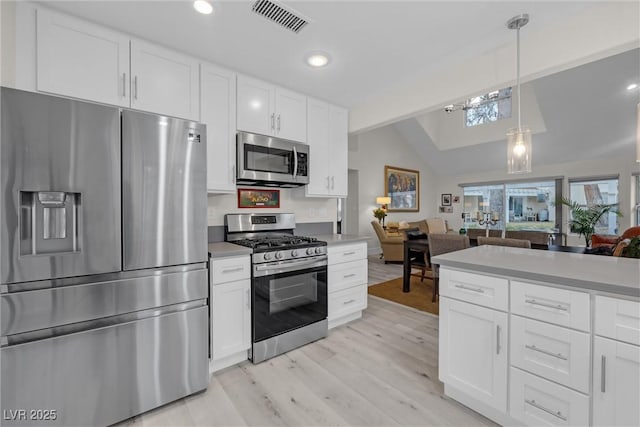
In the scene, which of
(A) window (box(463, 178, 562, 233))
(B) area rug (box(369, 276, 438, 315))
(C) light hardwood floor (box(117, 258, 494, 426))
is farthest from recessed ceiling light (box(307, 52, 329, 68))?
(A) window (box(463, 178, 562, 233))

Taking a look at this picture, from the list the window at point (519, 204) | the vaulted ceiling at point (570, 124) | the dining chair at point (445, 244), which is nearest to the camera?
the dining chair at point (445, 244)

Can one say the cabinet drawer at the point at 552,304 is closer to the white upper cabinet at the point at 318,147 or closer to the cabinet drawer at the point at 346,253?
the cabinet drawer at the point at 346,253

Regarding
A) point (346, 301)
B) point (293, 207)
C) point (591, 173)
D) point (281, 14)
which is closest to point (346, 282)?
point (346, 301)

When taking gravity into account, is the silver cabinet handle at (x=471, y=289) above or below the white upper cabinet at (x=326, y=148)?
below

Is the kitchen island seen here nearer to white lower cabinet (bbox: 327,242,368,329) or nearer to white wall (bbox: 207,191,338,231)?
white lower cabinet (bbox: 327,242,368,329)

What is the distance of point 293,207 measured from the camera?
3.14m

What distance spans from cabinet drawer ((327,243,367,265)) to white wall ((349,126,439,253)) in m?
3.89

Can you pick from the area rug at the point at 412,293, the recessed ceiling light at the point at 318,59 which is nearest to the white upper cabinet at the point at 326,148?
the recessed ceiling light at the point at 318,59

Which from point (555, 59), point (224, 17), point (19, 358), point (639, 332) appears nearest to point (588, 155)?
point (555, 59)

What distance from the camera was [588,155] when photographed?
580cm

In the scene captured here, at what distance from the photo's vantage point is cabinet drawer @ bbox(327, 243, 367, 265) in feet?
8.85

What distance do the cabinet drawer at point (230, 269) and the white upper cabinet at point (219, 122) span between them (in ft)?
2.08

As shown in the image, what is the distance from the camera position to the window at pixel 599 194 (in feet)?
19.0

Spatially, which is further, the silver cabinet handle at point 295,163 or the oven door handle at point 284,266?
the silver cabinet handle at point 295,163
